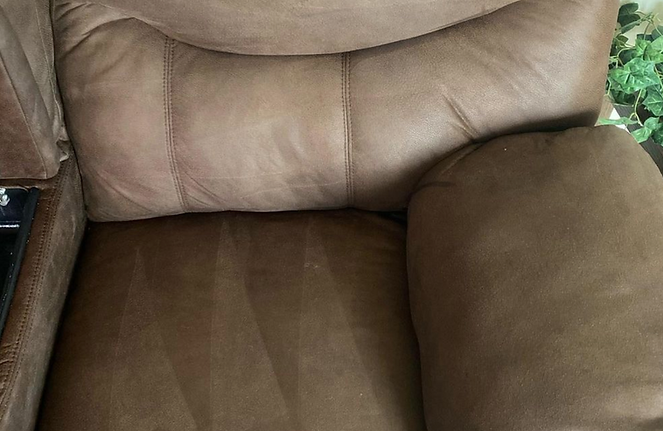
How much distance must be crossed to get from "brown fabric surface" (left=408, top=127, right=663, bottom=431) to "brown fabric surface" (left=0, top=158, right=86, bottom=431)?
545mm

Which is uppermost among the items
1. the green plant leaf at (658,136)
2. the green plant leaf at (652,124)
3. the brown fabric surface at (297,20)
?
the brown fabric surface at (297,20)

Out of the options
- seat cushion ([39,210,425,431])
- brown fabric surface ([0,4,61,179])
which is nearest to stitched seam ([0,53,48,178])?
brown fabric surface ([0,4,61,179])

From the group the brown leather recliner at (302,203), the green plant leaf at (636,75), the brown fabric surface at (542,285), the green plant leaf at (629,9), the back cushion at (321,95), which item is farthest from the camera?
the green plant leaf at (629,9)

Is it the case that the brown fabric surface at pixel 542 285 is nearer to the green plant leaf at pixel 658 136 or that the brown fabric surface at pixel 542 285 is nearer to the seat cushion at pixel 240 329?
the seat cushion at pixel 240 329

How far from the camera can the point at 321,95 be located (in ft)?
3.20

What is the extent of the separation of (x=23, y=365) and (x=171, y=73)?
48 centimetres

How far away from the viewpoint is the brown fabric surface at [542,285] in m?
0.69

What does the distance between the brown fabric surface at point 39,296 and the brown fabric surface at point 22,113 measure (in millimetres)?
38

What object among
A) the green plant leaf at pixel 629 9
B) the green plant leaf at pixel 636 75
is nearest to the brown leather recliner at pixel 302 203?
the green plant leaf at pixel 636 75

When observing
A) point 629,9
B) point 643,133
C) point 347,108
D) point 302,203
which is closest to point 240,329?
point 302,203

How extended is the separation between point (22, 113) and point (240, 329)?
0.45 metres

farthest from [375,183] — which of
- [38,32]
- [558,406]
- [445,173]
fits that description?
[38,32]

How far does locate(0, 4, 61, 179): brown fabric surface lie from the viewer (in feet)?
2.83

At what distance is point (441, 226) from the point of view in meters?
0.89
